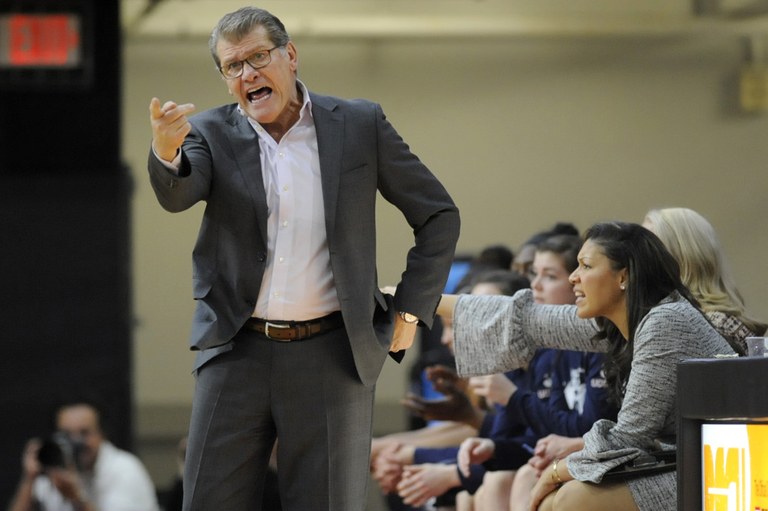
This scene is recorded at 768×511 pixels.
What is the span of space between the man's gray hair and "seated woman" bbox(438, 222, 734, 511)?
1.09 m

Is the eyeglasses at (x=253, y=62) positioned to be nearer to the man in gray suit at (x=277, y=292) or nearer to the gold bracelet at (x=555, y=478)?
the man in gray suit at (x=277, y=292)

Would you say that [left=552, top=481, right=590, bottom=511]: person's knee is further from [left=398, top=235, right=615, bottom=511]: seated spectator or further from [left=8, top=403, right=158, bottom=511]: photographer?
[left=8, top=403, right=158, bottom=511]: photographer

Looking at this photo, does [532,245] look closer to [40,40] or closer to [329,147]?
[329,147]

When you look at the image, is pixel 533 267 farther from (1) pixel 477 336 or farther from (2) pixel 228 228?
(2) pixel 228 228

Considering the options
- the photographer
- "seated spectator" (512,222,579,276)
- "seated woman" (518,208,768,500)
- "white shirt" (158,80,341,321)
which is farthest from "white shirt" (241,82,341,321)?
the photographer

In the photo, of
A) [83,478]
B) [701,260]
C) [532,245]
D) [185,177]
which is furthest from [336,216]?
[83,478]

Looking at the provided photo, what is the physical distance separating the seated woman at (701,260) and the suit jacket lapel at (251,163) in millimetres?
1366

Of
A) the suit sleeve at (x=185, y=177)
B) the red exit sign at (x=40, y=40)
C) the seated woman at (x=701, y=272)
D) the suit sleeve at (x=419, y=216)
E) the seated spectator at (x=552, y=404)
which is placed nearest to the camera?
the suit sleeve at (x=185, y=177)

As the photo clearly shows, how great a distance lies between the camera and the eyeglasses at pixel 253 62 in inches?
104

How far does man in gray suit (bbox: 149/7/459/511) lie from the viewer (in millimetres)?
2646

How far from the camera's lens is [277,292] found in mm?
2658

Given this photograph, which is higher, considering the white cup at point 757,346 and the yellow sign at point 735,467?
the white cup at point 757,346

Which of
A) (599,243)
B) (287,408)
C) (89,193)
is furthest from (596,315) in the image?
(89,193)

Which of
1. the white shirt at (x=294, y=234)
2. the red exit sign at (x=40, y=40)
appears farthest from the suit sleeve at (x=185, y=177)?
the red exit sign at (x=40, y=40)
